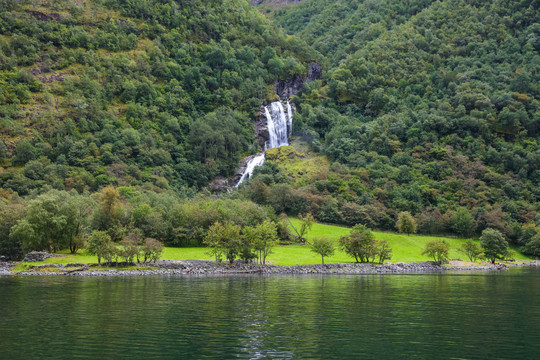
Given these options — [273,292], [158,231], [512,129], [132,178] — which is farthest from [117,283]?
[512,129]

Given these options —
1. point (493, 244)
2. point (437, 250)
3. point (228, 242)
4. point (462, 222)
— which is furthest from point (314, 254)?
point (462, 222)

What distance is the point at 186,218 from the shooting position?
422ft

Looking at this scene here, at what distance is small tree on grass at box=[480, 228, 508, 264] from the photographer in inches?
4889

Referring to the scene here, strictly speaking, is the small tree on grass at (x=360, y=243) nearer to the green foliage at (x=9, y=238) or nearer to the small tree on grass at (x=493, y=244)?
the small tree on grass at (x=493, y=244)

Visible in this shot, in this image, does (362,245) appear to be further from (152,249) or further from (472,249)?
(152,249)

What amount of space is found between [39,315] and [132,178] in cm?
13364

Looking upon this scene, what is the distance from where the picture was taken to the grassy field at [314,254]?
109m

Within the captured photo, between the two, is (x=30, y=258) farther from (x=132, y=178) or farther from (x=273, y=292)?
(x=132, y=178)

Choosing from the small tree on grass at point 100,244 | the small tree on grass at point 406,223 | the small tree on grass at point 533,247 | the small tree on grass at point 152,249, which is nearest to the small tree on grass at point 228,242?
the small tree on grass at point 152,249

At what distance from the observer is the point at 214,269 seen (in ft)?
326

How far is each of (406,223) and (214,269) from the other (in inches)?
2865

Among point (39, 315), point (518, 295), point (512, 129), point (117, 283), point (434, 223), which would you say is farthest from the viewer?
point (512, 129)

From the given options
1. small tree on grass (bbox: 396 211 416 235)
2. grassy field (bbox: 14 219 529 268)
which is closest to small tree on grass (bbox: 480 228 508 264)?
grassy field (bbox: 14 219 529 268)

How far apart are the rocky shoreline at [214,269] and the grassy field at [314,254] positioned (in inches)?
196
